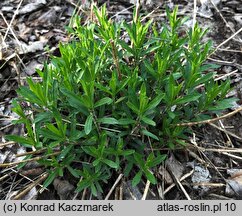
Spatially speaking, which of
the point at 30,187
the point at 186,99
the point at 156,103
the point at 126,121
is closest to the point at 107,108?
the point at 126,121

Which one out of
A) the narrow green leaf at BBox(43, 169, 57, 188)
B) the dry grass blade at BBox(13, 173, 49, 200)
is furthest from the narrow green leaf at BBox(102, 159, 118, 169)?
the dry grass blade at BBox(13, 173, 49, 200)

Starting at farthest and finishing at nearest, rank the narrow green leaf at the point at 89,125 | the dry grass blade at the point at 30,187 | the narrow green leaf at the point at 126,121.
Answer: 1. the dry grass blade at the point at 30,187
2. the narrow green leaf at the point at 126,121
3. the narrow green leaf at the point at 89,125

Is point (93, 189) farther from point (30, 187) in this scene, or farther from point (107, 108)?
point (107, 108)

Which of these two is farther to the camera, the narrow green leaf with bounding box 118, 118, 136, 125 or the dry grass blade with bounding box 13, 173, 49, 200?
the dry grass blade with bounding box 13, 173, 49, 200

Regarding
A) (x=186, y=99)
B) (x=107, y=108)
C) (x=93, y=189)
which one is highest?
(x=186, y=99)

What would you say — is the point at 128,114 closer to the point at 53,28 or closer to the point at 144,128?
the point at 144,128

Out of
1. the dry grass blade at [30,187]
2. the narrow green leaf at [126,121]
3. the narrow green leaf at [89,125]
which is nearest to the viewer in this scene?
the narrow green leaf at [89,125]

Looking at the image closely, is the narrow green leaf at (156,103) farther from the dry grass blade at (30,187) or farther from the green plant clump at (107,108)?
the dry grass blade at (30,187)

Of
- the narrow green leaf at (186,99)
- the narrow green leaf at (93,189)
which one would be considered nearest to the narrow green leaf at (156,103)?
the narrow green leaf at (186,99)

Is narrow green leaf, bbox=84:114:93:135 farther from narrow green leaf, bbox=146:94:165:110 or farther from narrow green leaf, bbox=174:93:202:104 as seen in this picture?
narrow green leaf, bbox=174:93:202:104
